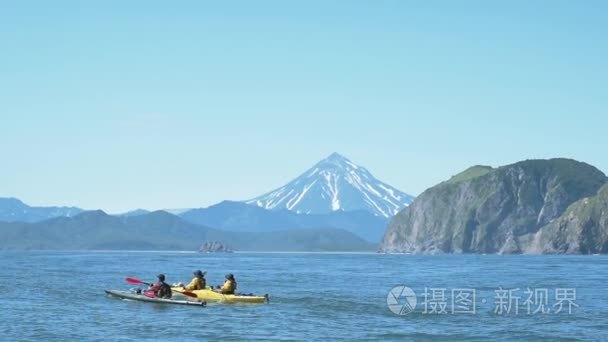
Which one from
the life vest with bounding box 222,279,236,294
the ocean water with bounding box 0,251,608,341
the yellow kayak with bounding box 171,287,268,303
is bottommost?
the ocean water with bounding box 0,251,608,341

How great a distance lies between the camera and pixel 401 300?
3386 inches

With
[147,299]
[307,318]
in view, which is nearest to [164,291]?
[147,299]

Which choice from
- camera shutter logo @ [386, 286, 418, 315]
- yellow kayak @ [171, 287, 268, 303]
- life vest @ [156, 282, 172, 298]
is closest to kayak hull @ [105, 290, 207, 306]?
life vest @ [156, 282, 172, 298]

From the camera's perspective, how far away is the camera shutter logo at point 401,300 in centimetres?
7432

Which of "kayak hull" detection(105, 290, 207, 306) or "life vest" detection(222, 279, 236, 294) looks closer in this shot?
"kayak hull" detection(105, 290, 207, 306)

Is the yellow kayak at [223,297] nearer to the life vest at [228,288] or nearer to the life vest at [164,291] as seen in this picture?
the life vest at [228,288]

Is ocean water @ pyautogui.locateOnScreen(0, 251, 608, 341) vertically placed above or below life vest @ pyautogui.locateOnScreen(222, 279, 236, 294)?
below

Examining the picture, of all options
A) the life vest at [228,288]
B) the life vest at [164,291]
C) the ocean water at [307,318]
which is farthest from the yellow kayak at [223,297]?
the life vest at [164,291]

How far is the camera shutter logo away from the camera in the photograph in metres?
74.3

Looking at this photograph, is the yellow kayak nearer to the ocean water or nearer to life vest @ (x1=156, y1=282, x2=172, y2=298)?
the ocean water

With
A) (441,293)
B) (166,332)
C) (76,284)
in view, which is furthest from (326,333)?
(76,284)

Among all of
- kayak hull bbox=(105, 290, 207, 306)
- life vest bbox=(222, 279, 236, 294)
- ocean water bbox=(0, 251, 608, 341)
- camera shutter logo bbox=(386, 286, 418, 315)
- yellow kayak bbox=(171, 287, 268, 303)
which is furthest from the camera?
life vest bbox=(222, 279, 236, 294)

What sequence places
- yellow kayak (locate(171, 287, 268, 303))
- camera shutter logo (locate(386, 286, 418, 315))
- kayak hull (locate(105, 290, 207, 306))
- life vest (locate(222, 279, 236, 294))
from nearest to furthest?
kayak hull (locate(105, 290, 207, 306)) → camera shutter logo (locate(386, 286, 418, 315)) → yellow kayak (locate(171, 287, 268, 303)) → life vest (locate(222, 279, 236, 294))

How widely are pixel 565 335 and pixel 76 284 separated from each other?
210 feet
